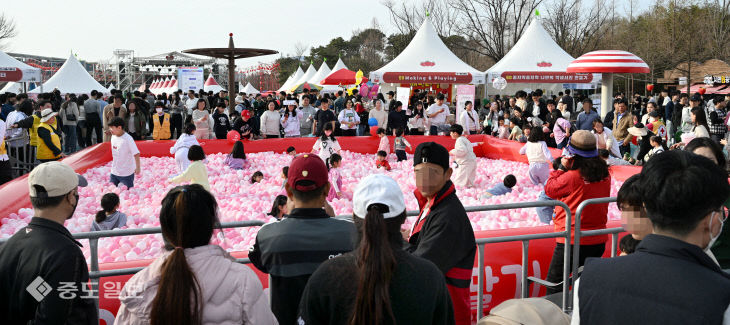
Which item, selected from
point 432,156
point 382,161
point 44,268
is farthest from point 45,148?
point 432,156

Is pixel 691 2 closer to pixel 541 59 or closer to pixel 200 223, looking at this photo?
pixel 541 59

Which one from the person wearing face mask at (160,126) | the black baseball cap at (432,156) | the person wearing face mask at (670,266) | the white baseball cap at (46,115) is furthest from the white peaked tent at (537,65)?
the person wearing face mask at (670,266)

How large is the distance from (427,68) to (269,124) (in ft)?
29.1

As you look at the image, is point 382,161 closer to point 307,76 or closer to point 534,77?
point 534,77

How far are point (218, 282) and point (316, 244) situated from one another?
1.83ft

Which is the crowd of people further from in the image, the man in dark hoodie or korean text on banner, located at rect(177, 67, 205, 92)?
korean text on banner, located at rect(177, 67, 205, 92)

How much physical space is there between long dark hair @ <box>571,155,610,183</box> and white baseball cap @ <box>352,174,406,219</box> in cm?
271

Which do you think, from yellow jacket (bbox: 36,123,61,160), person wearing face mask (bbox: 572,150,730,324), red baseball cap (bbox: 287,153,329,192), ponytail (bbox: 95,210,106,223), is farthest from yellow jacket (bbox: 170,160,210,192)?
person wearing face mask (bbox: 572,150,730,324)

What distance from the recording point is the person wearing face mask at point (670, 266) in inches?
71.1

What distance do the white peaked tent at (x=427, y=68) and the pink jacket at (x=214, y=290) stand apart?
63.4 feet

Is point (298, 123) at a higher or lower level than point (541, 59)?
lower

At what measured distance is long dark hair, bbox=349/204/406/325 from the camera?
7.11ft

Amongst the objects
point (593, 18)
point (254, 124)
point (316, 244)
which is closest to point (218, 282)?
point (316, 244)

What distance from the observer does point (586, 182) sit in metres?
4.91
